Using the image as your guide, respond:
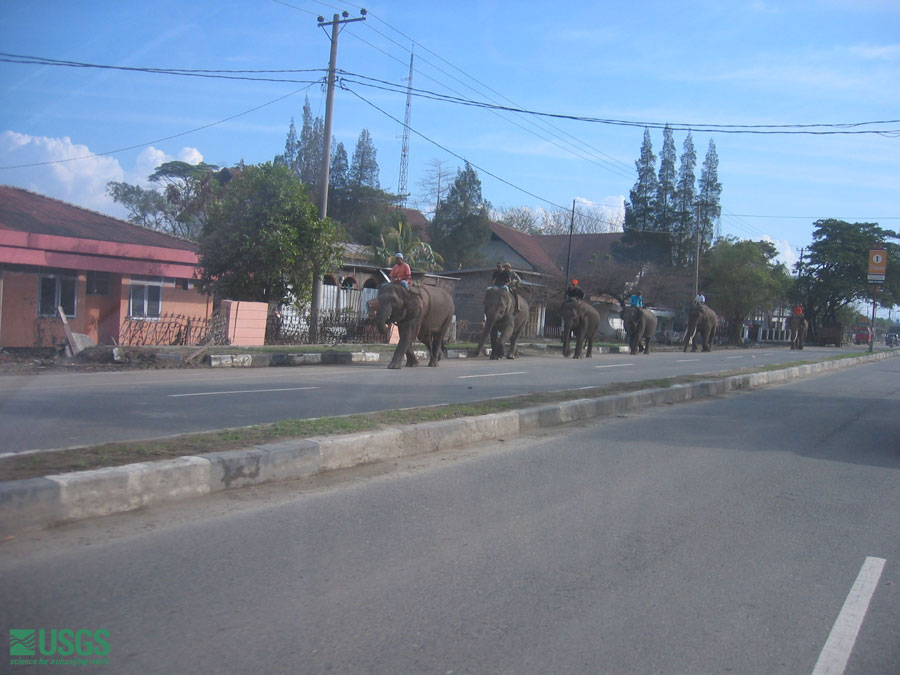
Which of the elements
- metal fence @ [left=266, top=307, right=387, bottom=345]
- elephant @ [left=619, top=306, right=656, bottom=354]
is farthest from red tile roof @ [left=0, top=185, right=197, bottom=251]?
elephant @ [left=619, top=306, right=656, bottom=354]

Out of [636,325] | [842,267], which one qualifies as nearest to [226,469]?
[636,325]

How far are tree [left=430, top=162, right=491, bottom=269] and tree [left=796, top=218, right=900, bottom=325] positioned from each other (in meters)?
29.7

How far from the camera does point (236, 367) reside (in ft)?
53.2

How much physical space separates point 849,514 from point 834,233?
2356 inches

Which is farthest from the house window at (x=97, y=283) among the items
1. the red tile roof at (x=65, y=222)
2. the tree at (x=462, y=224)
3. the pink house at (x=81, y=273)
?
the tree at (x=462, y=224)

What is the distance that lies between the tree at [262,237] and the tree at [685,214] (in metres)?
39.7

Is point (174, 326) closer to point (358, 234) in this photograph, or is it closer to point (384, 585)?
point (384, 585)

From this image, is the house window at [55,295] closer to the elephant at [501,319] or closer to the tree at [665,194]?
the elephant at [501,319]

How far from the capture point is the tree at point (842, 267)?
55844 millimetres

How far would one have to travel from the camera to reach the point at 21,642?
339 cm

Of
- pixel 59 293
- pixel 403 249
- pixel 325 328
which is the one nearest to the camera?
pixel 59 293

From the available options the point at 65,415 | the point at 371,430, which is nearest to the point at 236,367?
the point at 65,415

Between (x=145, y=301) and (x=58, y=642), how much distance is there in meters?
20.0

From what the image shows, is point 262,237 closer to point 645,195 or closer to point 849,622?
point 849,622
